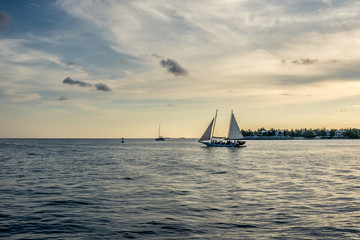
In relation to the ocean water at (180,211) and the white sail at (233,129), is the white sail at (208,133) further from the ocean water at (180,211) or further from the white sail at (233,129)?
the ocean water at (180,211)

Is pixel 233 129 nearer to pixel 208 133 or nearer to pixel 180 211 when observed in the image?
pixel 208 133

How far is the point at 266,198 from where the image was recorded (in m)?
26.6

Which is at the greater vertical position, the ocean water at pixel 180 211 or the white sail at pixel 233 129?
the white sail at pixel 233 129

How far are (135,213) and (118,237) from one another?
5.18m

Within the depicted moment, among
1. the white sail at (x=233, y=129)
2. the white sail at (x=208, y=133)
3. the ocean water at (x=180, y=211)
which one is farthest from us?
the white sail at (x=208, y=133)

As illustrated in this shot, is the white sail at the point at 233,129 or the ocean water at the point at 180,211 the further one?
the white sail at the point at 233,129

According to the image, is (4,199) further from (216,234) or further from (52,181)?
(216,234)

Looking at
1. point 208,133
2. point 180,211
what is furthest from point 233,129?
point 180,211

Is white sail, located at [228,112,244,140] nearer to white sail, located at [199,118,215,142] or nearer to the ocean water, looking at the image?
white sail, located at [199,118,215,142]

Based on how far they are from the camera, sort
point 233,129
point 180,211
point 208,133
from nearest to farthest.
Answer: point 180,211
point 233,129
point 208,133

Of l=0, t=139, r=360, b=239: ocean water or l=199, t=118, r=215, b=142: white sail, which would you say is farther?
l=199, t=118, r=215, b=142: white sail

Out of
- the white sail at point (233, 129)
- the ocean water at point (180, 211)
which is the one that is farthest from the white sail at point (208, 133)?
the ocean water at point (180, 211)

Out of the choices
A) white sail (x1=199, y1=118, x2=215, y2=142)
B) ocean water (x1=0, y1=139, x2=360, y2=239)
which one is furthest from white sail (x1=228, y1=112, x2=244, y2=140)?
ocean water (x1=0, y1=139, x2=360, y2=239)

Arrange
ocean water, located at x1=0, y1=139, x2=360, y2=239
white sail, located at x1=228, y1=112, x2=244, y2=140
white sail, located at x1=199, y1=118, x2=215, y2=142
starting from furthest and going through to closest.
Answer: white sail, located at x1=199, y1=118, x2=215, y2=142 < white sail, located at x1=228, y1=112, x2=244, y2=140 < ocean water, located at x1=0, y1=139, x2=360, y2=239
